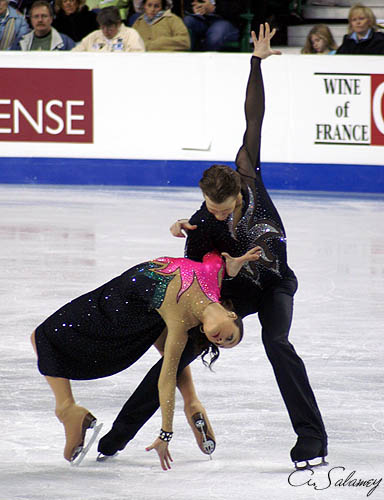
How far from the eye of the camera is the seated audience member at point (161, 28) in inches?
393

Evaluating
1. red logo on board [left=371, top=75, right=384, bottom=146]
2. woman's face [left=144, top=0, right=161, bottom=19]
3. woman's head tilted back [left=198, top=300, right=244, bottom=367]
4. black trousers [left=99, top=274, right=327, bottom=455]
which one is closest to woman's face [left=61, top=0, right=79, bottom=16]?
woman's face [left=144, top=0, right=161, bottom=19]

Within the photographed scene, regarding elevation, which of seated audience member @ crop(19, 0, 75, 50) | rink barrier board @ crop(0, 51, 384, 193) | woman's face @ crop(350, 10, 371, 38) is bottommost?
rink barrier board @ crop(0, 51, 384, 193)

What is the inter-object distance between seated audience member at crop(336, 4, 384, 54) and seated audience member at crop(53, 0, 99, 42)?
265 centimetres

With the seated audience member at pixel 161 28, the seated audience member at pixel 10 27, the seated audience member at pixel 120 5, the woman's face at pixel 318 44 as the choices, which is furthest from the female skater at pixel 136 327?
the seated audience member at pixel 120 5

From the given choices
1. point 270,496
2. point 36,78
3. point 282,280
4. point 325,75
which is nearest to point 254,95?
point 282,280

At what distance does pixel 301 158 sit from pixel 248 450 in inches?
248

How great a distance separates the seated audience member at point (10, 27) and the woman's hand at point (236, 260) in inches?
303

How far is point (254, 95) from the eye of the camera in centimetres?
362

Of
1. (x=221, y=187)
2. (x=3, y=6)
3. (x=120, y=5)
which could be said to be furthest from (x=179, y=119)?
(x=221, y=187)

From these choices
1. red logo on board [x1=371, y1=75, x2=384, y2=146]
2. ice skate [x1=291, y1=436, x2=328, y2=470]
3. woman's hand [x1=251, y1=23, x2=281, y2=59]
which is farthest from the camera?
red logo on board [x1=371, y1=75, x2=384, y2=146]

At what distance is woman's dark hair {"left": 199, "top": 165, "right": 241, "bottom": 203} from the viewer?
10.3 ft

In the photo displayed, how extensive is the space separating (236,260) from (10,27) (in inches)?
308

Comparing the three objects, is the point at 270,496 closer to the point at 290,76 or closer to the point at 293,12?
the point at 290,76

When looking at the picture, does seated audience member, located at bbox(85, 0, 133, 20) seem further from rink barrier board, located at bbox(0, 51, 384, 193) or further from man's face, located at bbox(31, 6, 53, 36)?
rink barrier board, located at bbox(0, 51, 384, 193)
